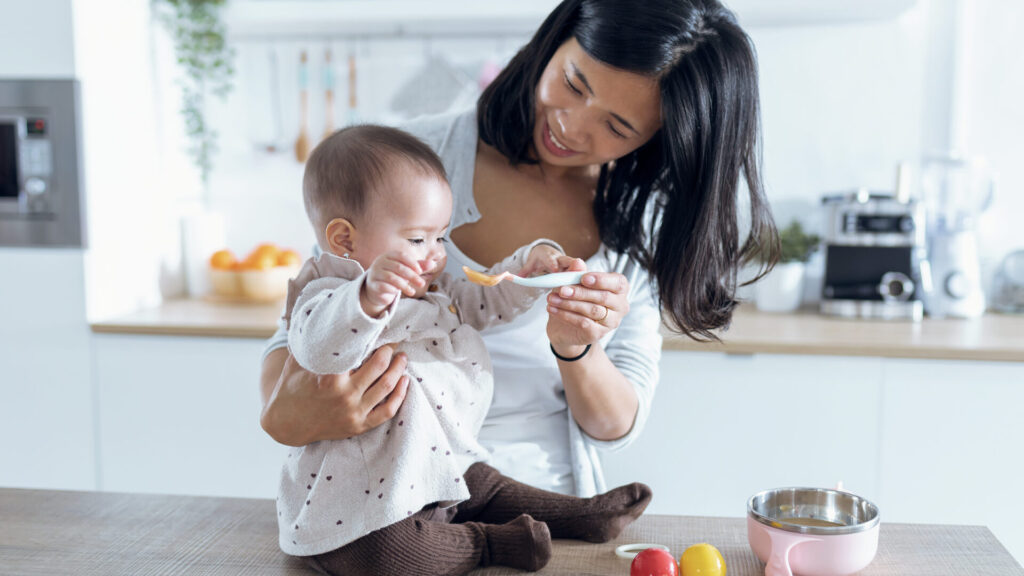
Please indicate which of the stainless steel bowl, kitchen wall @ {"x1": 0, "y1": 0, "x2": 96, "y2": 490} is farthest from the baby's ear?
kitchen wall @ {"x1": 0, "y1": 0, "x2": 96, "y2": 490}

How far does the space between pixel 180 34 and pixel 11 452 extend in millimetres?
1209

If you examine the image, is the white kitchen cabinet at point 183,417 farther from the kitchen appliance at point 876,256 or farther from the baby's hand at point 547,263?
the kitchen appliance at point 876,256

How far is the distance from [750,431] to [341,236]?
1281mm

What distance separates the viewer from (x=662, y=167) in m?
1.31

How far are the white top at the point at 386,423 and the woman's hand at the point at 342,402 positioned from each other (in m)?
0.02

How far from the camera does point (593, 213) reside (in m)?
1.39

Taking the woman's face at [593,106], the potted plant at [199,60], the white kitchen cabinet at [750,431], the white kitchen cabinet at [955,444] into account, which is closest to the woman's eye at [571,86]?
the woman's face at [593,106]

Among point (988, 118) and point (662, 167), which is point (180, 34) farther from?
point (988, 118)

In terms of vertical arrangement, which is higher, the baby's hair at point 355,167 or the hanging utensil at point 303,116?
the hanging utensil at point 303,116

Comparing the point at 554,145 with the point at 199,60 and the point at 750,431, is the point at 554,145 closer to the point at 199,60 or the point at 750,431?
Answer: the point at 750,431

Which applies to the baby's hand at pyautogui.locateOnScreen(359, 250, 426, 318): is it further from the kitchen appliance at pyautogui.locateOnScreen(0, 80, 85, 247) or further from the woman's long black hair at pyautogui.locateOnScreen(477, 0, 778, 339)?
the kitchen appliance at pyautogui.locateOnScreen(0, 80, 85, 247)

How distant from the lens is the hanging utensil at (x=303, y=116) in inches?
101

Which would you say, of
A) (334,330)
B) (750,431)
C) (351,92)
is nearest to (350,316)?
(334,330)

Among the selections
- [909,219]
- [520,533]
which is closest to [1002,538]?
[909,219]
